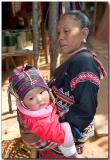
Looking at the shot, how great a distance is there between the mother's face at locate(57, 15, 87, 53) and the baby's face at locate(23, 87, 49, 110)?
1.15 ft

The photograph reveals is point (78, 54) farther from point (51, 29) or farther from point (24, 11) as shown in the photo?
point (24, 11)

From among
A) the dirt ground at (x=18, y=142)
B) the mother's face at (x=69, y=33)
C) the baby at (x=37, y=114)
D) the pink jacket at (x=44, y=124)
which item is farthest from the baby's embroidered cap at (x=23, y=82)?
the dirt ground at (x=18, y=142)

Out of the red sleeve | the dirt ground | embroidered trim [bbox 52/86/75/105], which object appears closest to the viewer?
the red sleeve

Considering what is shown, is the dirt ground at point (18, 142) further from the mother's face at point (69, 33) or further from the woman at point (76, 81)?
the mother's face at point (69, 33)

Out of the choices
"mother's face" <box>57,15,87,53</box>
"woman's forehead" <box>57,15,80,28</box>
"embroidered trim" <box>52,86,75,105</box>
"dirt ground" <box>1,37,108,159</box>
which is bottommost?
"dirt ground" <box>1,37,108,159</box>

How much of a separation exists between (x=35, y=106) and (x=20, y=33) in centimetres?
468

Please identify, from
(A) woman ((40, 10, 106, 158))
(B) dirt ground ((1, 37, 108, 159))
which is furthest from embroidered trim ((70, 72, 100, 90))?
(B) dirt ground ((1, 37, 108, 159))

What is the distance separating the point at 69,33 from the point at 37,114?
0.58m

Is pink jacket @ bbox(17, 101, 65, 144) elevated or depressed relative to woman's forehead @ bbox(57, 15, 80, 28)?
depressed

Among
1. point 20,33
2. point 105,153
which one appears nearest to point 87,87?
point 105,153

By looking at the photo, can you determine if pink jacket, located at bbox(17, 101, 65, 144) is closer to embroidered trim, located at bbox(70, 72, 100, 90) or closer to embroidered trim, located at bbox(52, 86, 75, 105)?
embroidered trim, located at bbox(52, 86, 75, 105)

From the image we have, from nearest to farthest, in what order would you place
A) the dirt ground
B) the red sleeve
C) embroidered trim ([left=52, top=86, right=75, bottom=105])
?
the red sleeve
embroidered trim ([left=52, top=86, right=75, bottom=105])
the dirt ground

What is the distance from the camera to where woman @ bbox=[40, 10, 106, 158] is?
1.80m

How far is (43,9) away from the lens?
7848mm
